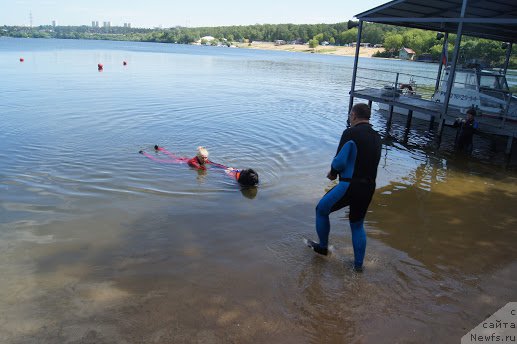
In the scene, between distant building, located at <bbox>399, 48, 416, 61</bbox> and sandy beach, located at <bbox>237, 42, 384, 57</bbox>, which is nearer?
distant building, located at <bbox>399, 48, 416, 61</bbox>

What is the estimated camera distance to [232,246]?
19.1 feet

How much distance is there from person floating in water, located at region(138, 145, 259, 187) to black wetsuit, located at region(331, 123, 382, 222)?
11.6 feet

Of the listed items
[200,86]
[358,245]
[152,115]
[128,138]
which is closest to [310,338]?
[358,245]

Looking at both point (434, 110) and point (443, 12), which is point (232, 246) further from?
point (443, 12)

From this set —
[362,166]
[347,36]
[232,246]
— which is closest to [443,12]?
[362,166]

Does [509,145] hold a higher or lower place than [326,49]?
lower

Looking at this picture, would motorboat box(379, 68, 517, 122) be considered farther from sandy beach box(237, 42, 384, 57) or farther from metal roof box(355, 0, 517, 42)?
sandy beach box(237, 42, 384, 57)

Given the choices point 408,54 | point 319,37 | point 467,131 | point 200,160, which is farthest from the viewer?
point 319,37

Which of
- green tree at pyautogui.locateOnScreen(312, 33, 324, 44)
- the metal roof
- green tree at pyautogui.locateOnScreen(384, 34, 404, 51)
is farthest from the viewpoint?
green tree at pyautogui.locateOnScreen(312, 33, 324, 44)

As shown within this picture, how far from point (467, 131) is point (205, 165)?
8487 mm

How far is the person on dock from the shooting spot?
12.5 meters

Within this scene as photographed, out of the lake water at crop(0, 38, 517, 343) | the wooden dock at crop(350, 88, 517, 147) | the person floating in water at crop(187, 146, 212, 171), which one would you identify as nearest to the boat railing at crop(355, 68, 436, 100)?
the wooden dock at crop(350, 88, 517, 147)

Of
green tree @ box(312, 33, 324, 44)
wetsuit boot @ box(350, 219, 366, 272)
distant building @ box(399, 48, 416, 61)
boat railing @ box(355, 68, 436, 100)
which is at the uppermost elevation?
green tree @ box(312, 33, 324, 44)

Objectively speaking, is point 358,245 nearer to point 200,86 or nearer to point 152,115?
point 152,115
